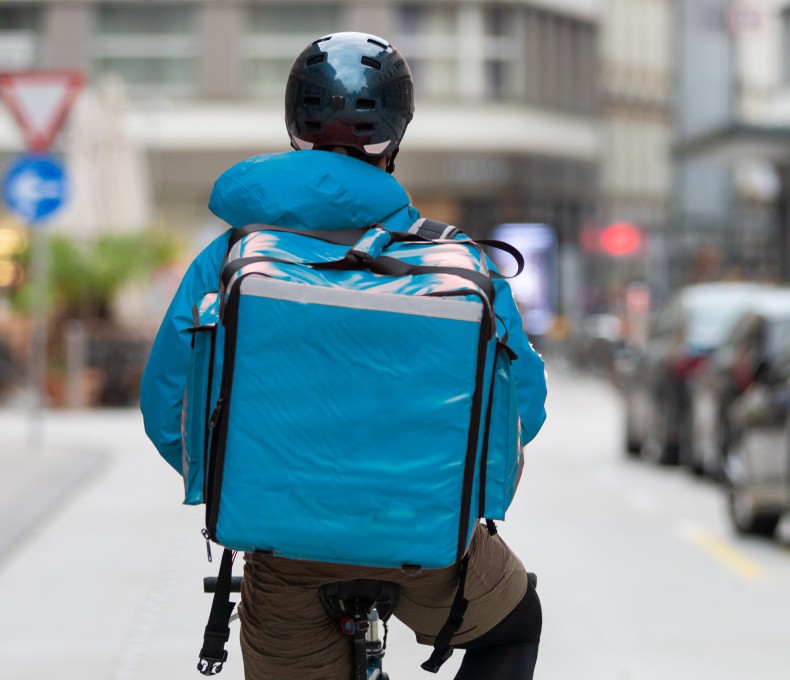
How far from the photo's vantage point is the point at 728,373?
15.2 m

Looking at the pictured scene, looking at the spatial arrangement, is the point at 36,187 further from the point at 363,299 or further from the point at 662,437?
the point at 363,299

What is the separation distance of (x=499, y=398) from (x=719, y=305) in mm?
15029

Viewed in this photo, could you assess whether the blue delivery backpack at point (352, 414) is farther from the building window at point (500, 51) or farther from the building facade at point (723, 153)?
the building window at point (500, 51)

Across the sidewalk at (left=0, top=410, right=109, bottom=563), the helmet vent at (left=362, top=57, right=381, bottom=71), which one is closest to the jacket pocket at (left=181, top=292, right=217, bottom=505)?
the helmet vent at (left=362, top=57, right=381, bottom=71)

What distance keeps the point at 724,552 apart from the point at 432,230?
8259 mm

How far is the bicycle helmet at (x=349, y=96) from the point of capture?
355cm

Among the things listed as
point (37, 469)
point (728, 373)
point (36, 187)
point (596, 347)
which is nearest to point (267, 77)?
point (596, 347)

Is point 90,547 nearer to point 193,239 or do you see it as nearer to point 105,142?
point 105,142

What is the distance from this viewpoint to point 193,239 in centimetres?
5241

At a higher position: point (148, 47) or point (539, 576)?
point (148, 47)

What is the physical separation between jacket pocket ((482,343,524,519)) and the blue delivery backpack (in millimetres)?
31

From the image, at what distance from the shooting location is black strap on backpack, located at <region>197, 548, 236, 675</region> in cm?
348

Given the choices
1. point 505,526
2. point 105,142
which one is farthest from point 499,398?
point 105,142

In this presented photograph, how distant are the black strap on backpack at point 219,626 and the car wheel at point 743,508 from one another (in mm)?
8813
